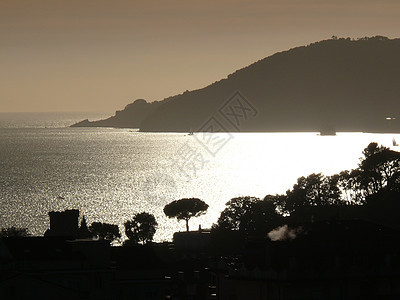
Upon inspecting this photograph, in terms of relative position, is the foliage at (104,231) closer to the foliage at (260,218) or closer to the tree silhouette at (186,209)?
the tree silhouette at (186,209)

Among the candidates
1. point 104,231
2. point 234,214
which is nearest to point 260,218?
point 234,214

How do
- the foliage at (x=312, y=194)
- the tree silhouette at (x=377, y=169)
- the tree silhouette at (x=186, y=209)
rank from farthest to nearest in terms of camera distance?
the tree silhouette at (x=186, y=209) → the tree silhouette at (x=377, y=169) → the foliage at (x=312, y=194)

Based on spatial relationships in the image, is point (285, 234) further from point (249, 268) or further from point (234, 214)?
point (234, 214)

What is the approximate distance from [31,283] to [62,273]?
5735mm

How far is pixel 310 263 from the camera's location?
186 feet

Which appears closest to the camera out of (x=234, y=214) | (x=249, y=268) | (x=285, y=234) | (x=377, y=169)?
(x=249, y=268)

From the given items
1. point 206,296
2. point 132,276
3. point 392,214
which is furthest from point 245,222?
point 132,276

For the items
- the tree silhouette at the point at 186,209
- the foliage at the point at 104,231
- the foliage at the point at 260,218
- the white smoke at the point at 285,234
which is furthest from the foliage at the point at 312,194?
the white smoke at the point at 285,234

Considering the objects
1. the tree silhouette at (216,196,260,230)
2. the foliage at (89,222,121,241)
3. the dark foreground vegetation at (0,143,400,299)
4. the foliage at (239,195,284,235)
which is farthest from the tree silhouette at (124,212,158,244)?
the dark foreground vegetation at (0,143,400,299)

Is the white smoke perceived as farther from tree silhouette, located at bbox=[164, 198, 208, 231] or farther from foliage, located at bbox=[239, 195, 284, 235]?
tree silhouette, located at bbox=[164, 198, 208, 231]

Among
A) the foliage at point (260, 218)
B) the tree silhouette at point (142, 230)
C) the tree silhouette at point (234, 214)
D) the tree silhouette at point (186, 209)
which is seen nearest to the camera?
the foliage at point (260, 218)

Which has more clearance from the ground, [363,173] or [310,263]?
[363,173]

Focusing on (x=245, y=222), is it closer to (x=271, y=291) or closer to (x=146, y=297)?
(x=146, y=297)

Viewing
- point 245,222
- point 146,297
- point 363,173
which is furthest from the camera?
point 363,173
